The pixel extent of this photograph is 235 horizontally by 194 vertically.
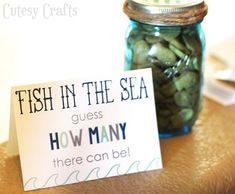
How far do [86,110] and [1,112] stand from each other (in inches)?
5.9

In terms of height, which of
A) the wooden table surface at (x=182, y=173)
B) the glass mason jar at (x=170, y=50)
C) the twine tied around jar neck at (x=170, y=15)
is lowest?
the wooden table surface at (x=182, y=173)

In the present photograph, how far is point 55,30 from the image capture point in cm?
69

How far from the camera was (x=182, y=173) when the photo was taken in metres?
0.63

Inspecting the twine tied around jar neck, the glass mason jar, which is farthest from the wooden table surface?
the twine tied around jar neck

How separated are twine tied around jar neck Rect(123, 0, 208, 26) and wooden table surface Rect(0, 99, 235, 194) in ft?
0.59

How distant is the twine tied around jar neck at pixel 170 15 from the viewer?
624 millimetres

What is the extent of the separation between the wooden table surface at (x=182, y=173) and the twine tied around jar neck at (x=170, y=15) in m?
0.18

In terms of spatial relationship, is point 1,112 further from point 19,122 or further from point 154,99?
point 154,99

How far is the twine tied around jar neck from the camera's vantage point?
2.05 ft

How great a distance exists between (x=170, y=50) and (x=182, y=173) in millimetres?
167

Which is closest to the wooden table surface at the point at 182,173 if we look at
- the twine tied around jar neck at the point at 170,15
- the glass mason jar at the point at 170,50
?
the glass mason jar at the point at 170,50

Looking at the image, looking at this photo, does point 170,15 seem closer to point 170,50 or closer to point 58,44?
point 170,50

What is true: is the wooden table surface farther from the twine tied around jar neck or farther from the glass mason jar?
the twine tied around jar neck

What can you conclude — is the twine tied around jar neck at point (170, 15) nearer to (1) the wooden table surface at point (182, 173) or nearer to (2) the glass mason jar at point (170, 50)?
(2) the glass mason jar at point (170, 50)
